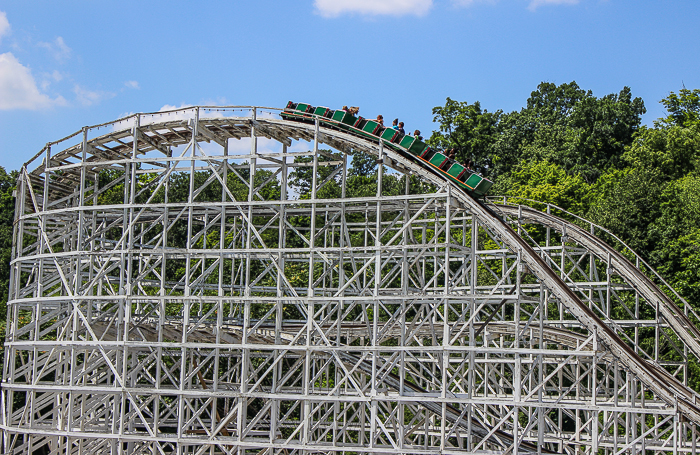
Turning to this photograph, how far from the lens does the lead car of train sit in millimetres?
20250

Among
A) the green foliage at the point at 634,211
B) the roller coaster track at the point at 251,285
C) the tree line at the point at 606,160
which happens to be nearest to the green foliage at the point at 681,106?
the tree line at the point at 606,160

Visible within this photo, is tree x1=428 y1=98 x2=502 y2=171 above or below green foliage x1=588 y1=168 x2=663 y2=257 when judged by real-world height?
above

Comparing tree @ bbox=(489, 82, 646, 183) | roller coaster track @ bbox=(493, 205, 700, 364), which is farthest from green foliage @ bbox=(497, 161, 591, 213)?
roller coaster track @ bbox=(493, 205, 700, 364)

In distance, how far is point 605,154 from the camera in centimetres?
5075

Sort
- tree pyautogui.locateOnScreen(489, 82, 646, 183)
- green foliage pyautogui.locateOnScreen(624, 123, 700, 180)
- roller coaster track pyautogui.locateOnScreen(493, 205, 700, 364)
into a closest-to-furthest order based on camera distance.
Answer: roller coaster track pyautogui.locateOnScreen(493, 205, 700, 364)
green foliage pyautogui.locateOnScreen(624, 123, 700, 180)
tree pyautogui.locateOnScreen(489, 82, 646, 183)

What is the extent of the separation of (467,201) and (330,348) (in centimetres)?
494

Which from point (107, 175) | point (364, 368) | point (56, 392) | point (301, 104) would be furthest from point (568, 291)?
point (107, 175)

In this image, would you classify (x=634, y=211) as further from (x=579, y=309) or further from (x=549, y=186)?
(x=579, y=309)

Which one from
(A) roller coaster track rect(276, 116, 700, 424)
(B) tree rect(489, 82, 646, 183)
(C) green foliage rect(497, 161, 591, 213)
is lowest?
(A) roller coaster track rect(276, 116, 700, 424)

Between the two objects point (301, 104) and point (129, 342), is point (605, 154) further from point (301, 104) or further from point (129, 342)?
point (129, 342)

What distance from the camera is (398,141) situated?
2117 cm

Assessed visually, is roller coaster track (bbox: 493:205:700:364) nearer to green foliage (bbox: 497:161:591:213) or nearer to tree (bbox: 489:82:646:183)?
green foliage (bbox: 497:161:591:213)

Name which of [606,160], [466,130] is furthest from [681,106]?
[466,130]

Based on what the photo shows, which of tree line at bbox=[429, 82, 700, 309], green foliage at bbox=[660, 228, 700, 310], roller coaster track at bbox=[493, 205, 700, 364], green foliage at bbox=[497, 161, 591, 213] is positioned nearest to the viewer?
roller coaster track at bbox=[493, 205, 700, 364]
